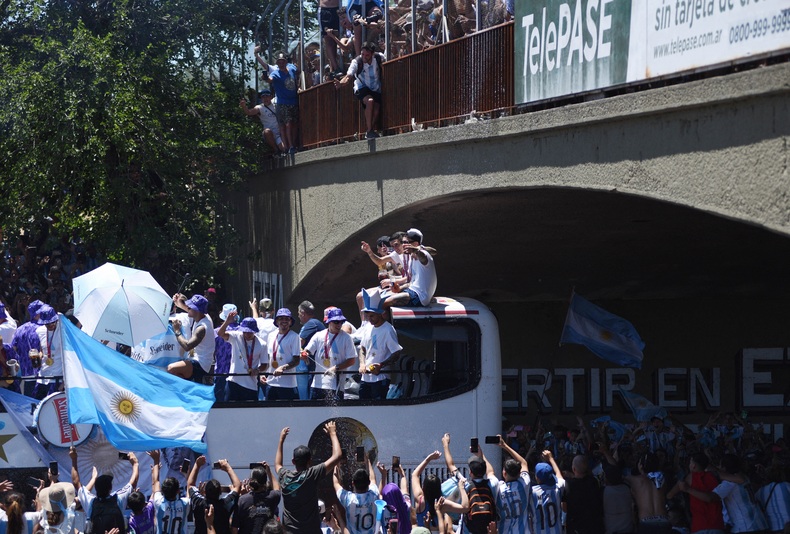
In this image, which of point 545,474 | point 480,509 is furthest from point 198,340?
point 545,474

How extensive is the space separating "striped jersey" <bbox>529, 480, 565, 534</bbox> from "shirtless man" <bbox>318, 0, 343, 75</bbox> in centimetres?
907

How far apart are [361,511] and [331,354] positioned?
8.88 feet

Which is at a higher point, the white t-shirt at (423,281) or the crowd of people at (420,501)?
the white t-shirt at (423,281)

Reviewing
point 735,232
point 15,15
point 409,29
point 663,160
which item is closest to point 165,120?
point 15,15

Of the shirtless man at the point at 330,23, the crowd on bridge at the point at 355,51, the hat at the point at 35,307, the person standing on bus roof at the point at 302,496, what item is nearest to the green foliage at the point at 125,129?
the crowd on bridge at the point at 355,51

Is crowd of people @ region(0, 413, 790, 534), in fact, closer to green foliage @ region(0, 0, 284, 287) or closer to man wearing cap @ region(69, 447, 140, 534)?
man wearing cap @ region(69, 447, 140, 534)

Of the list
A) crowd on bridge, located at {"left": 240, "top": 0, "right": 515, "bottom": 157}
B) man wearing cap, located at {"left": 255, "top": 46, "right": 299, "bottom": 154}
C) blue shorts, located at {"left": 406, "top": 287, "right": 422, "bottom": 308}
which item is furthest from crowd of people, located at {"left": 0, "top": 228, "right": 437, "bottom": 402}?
man wearing cap, located at {"left": 255, "top": 46, "right": 299, "bottom": 154}

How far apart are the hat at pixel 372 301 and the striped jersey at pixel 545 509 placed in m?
2.69

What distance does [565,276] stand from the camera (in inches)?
674

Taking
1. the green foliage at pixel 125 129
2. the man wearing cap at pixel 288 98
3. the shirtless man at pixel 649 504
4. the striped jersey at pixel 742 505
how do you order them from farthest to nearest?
the man wearing cap at pixel 288 98
the green foliage at pixel 125 129
the striped jersey at pixel 742 505
the shirtless man at pixel 649 504

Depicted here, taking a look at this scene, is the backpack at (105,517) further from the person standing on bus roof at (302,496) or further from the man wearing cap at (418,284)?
the man wearing cap at (418,284)

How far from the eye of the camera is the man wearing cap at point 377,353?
9.91 meters

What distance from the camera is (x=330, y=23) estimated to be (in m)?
16.1

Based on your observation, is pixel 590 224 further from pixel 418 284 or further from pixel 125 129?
pixel 125 129
